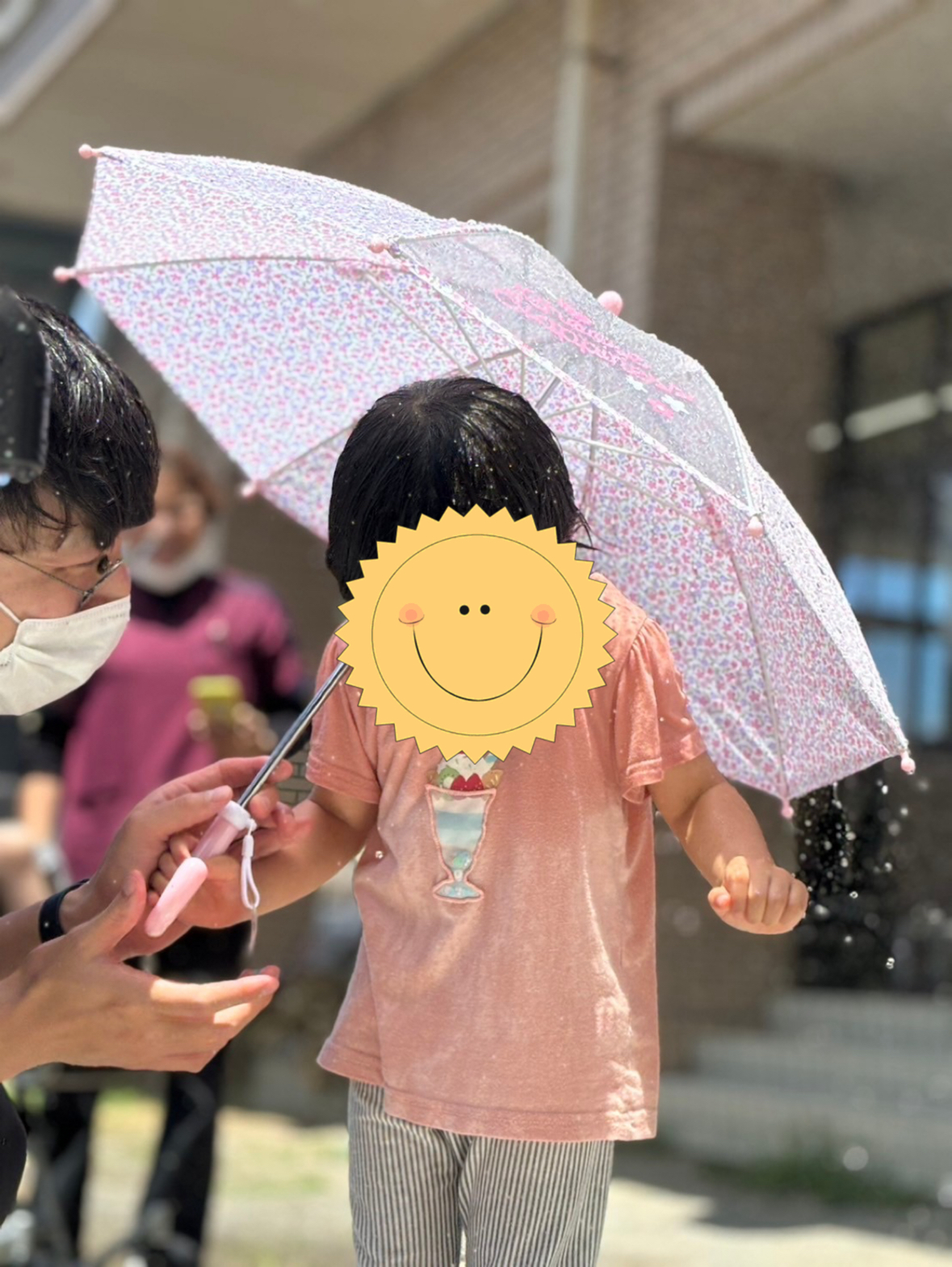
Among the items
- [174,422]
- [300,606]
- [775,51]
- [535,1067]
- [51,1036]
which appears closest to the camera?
[51,1036]

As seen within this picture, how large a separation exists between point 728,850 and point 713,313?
14.2 feet

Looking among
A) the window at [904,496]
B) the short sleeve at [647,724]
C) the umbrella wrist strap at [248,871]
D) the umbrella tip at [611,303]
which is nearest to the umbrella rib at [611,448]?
the umbrella tip at [611,303]

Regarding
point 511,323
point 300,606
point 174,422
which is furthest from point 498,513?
point 300,606

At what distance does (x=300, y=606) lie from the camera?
8.34 meters

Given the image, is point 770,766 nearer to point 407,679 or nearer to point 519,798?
point 519,798

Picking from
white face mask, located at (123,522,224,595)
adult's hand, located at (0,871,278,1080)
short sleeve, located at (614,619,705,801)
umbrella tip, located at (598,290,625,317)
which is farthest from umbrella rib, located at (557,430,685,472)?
white face mask, located at (123,522,224,595)

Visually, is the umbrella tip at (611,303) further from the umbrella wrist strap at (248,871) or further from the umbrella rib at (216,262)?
the umbrella wrist strap at (248,871)

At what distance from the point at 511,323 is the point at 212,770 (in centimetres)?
58

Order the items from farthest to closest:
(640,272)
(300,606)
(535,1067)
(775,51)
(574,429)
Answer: (300,606), (640,272), (775,51), (574,429), (535,1067)

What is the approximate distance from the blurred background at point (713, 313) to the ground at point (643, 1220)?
0.02 meters

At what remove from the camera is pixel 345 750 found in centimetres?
185

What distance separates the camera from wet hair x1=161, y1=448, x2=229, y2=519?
12.9 ft

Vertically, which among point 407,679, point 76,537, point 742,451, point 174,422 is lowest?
point 407,679

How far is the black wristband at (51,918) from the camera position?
1853 millimetres
